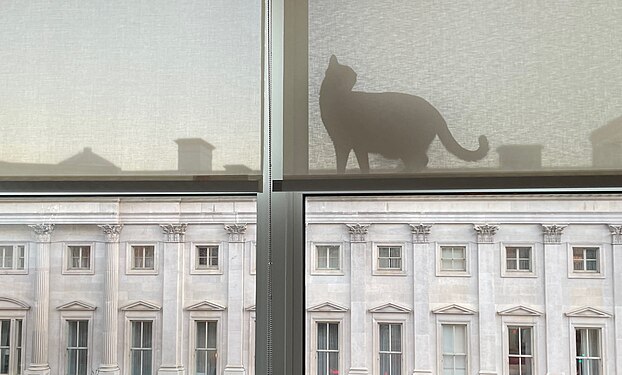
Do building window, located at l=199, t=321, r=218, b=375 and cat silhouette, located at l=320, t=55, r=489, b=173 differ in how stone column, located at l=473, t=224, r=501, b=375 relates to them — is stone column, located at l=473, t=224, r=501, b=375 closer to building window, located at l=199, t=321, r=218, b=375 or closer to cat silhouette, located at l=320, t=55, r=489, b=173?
cat silhouette, located at l=320, t=55, r=489, b=173

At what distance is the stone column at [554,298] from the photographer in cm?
158

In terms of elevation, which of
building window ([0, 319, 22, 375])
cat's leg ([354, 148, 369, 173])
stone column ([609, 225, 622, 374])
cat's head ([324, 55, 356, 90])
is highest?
cat's head ([324, 55, 356, 90])

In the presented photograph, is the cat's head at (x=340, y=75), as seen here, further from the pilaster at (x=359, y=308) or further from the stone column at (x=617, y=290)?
the stone column at (x=617, y=290)

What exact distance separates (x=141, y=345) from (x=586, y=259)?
3.66ft

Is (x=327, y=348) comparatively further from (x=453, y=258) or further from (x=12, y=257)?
(x=12, y=257)

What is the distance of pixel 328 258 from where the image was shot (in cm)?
167

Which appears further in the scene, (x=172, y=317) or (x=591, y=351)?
(x=172, y=317)

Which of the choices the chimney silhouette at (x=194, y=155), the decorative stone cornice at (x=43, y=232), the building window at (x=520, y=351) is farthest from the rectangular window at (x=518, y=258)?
the decorative stone cornice at (x=43, y=232)

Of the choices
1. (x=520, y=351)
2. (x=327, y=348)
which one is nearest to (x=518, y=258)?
(x=520, y=351)

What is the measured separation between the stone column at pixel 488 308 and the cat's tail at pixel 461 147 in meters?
0.18

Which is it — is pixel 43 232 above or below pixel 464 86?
below

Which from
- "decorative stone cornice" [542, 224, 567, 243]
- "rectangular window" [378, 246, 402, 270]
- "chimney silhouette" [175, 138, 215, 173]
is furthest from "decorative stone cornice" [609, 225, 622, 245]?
"chimney silhouette" [175, 138, 215, 173]

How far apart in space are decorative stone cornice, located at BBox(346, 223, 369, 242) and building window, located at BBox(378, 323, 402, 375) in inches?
8.5

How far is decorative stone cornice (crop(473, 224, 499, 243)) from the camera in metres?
1.62
